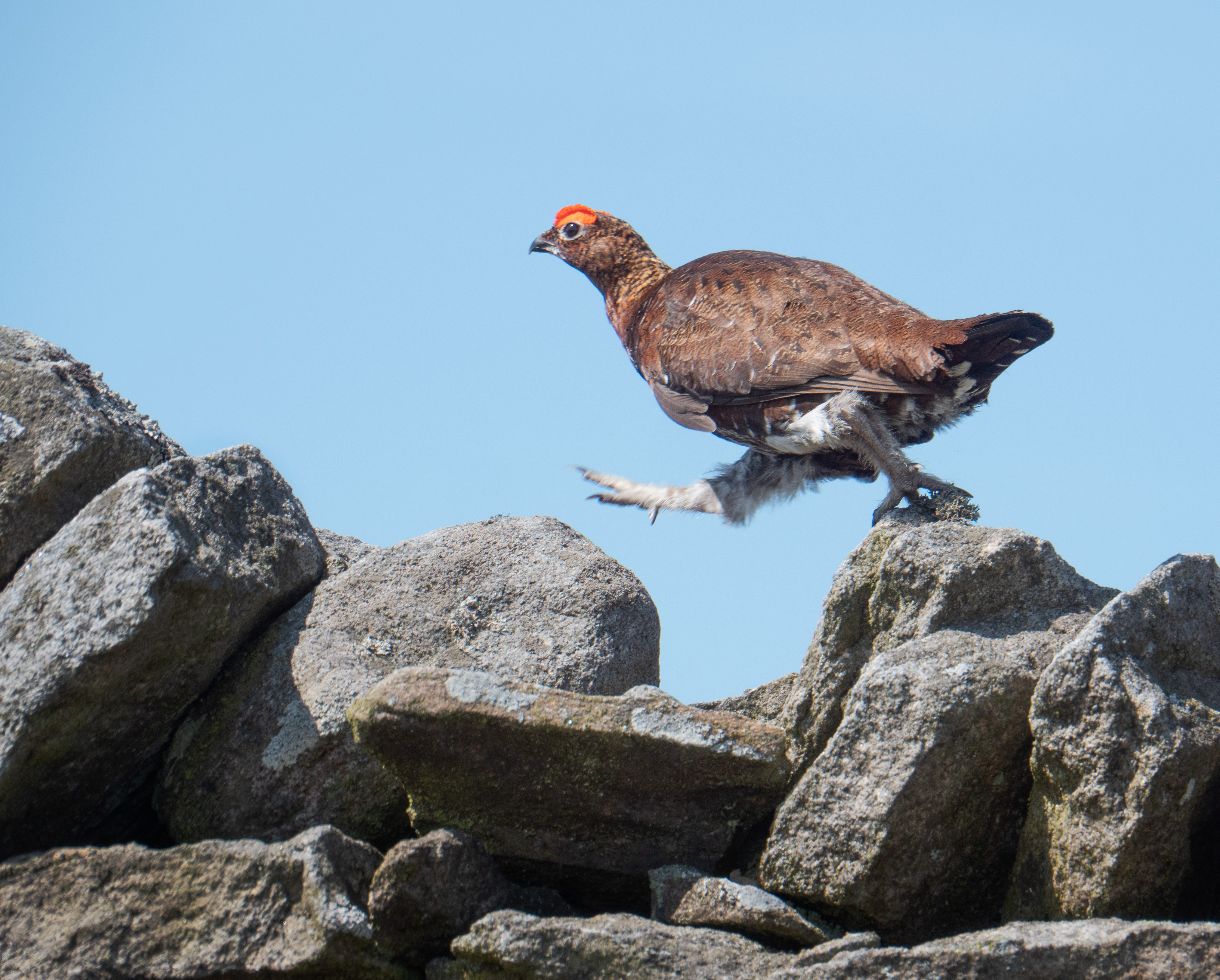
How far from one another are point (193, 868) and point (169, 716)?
95 centimetres

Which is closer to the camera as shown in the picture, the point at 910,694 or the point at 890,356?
the point at 910,694

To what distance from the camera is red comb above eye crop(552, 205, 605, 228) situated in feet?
27.5

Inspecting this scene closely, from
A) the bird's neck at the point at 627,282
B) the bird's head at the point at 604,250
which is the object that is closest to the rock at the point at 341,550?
the bird's neck at the point at 627,282

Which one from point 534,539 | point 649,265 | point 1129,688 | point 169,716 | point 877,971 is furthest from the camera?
point 649,265

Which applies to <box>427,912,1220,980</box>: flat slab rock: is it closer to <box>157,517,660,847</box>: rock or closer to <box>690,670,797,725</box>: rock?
<box>157,517,660,847</box>: rock

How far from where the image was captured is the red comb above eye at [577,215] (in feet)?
27.5

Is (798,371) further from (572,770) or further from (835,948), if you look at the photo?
(835,948)

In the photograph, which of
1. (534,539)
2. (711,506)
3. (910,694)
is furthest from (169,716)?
(711,506)

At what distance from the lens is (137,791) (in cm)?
489

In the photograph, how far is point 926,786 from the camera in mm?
3822

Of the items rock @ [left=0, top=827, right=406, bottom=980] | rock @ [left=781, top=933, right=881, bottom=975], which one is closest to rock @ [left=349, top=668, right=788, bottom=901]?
rock @ [left=0, top=827, right=406, bottom=980]

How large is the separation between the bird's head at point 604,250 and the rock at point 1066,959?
18.4 feet

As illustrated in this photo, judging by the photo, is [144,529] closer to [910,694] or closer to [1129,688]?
[910,694]

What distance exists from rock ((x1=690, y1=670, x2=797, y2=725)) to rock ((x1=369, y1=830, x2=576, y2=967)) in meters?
1.60
